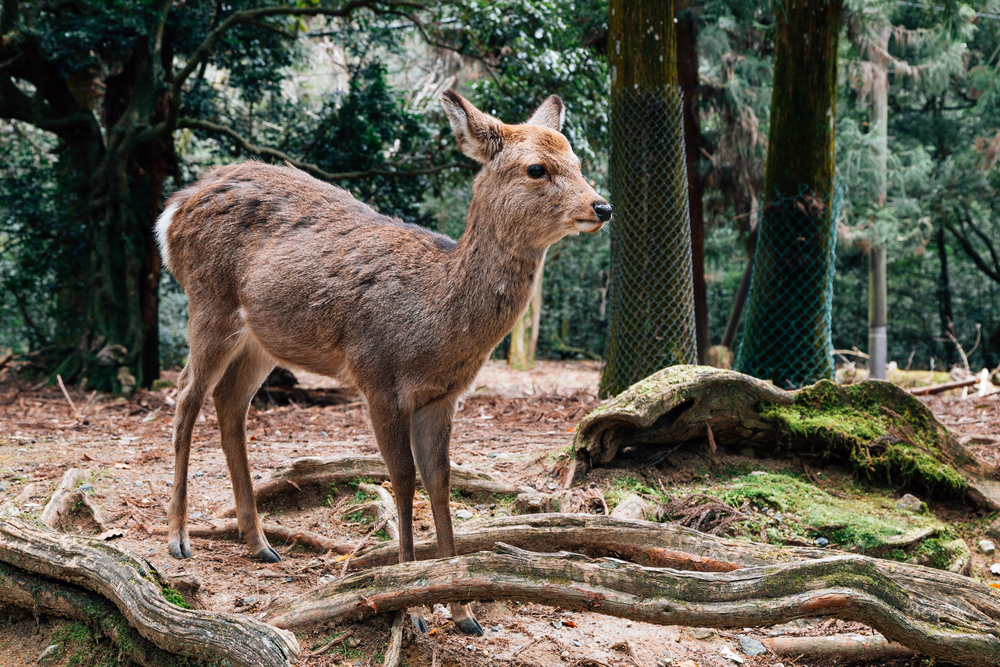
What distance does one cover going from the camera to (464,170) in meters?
10.9

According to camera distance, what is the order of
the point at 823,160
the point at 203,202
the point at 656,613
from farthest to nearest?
the point at 823,160 < the point at 203,202 < the point at 656,613

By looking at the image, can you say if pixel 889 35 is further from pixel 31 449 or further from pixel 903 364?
pixel 31 449

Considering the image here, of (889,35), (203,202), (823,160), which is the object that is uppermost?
(889,35)

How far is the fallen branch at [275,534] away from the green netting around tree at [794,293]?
14.7 feet

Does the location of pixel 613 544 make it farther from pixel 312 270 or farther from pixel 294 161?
pixel 294 161

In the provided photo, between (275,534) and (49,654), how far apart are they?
1.58m

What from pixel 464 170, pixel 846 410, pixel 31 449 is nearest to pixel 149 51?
pixel 464 170

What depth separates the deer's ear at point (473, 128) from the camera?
11.4 feet

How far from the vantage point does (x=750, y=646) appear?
339cm

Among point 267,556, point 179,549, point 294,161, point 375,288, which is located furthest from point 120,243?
point 375,288

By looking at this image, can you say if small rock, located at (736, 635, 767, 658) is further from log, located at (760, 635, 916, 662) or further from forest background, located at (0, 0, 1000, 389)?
forest background, located at (0, 0, 1000, 389)

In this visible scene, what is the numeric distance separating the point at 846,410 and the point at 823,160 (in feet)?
9.55

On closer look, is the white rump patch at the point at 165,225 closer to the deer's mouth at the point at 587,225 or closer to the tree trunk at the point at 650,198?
the deer's mouth at the point at 587,225

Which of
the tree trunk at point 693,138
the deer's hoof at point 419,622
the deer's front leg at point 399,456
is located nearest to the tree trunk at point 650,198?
the deer's front leg at point 399,456
